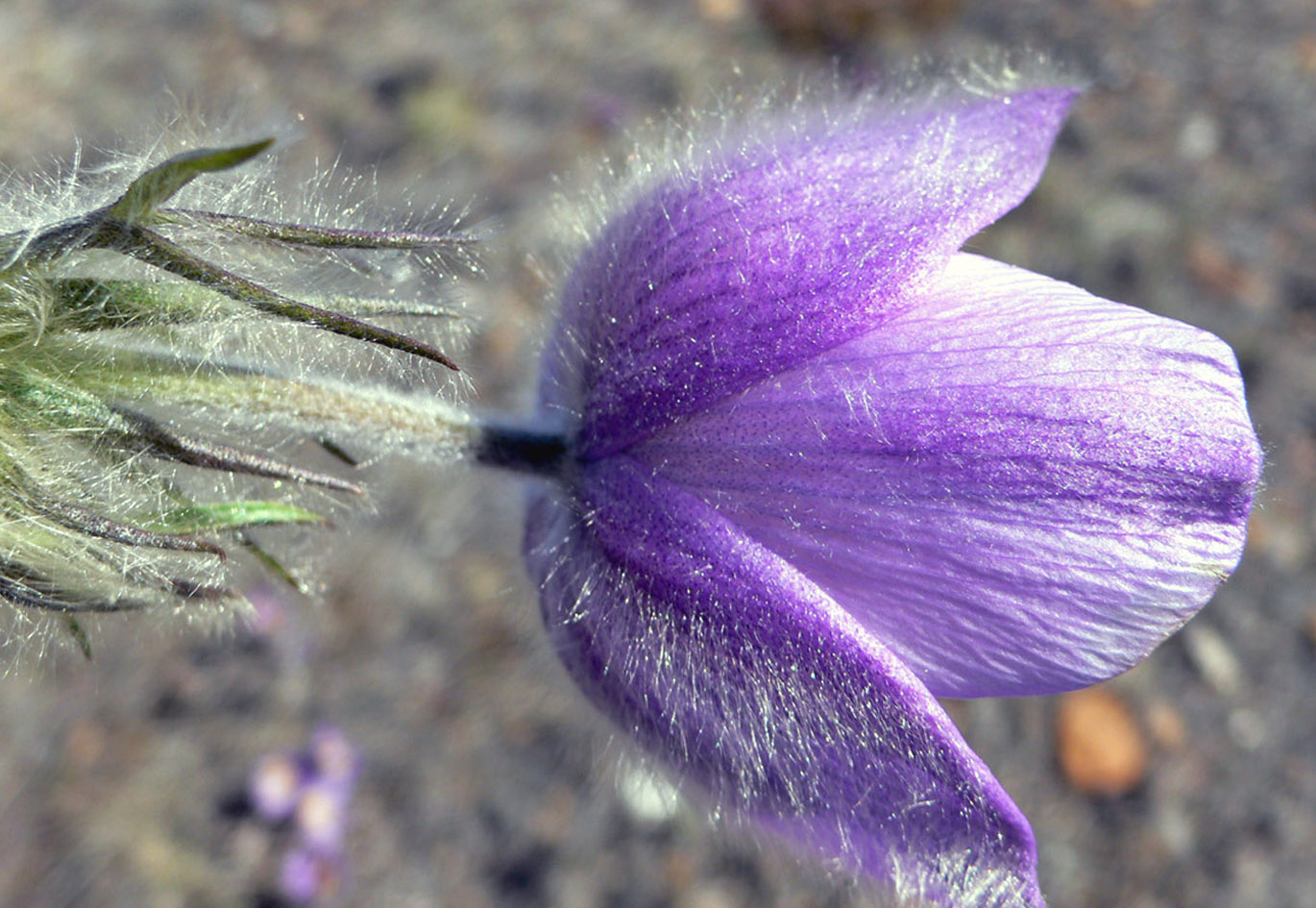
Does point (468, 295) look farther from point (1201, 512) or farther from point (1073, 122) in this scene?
point (1073, 122)

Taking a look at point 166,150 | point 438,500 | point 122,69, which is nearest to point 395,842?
point 438,500

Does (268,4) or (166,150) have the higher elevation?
(166,150)

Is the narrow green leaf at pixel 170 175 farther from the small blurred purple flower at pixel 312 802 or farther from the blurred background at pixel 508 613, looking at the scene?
the small blurred purple flower at pixel 312 802

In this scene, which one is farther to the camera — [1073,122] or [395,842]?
[1073,122]

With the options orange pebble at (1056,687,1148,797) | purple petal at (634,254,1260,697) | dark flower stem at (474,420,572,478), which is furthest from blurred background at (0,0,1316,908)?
purple petal at (634,254,1260,697)

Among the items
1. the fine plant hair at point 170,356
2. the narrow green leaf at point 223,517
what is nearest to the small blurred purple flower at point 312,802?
the fine plant hair at point 170,356

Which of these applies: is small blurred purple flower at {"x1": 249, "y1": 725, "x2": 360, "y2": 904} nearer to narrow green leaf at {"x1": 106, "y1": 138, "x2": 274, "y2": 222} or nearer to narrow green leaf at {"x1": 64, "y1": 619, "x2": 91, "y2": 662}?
narrow green leaf at {"x1": 64, "y1": 619, "x2": 91, "y2": 662}

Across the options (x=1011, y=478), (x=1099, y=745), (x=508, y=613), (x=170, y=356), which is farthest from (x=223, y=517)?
(x=1099, y=745)
